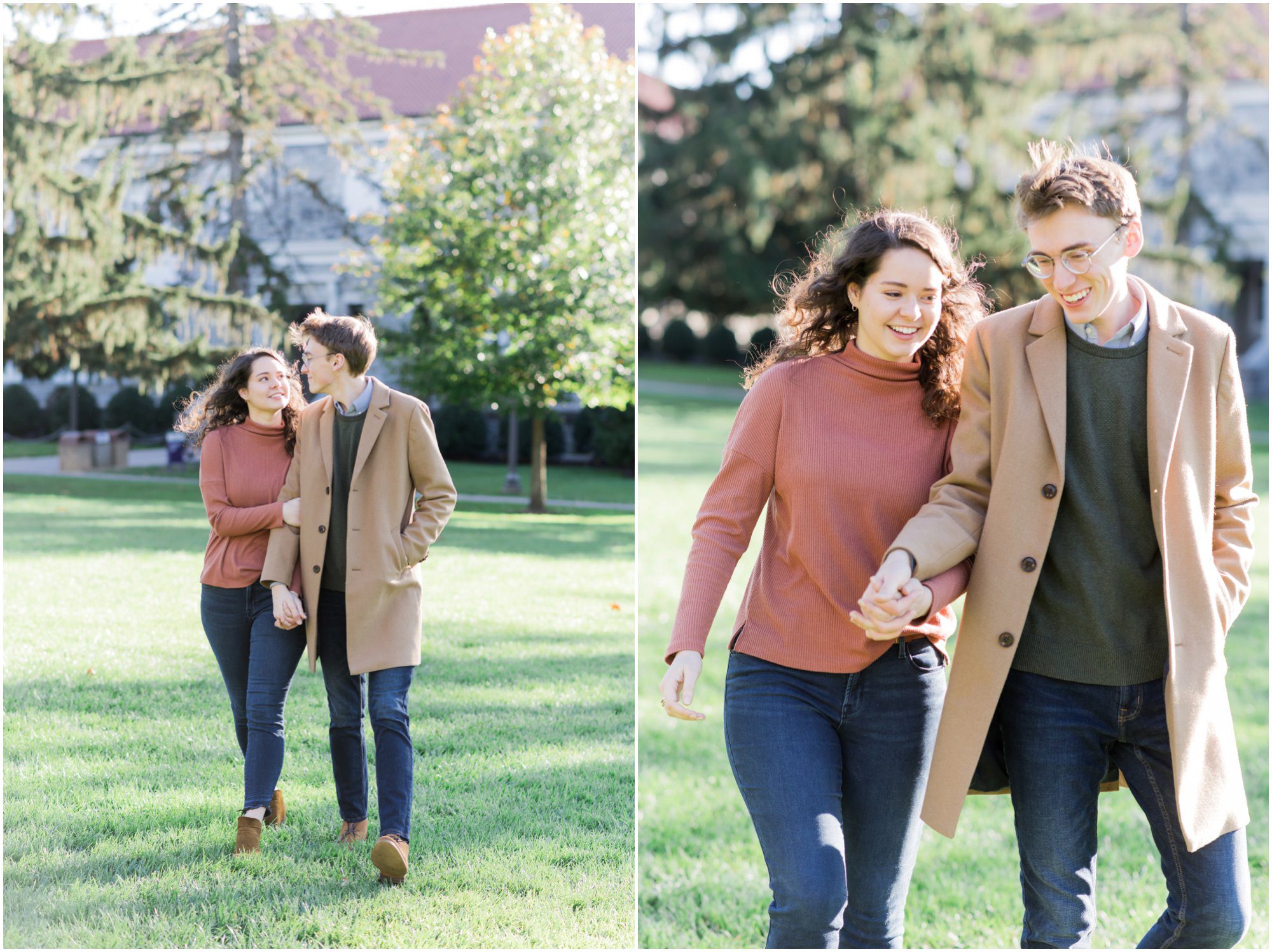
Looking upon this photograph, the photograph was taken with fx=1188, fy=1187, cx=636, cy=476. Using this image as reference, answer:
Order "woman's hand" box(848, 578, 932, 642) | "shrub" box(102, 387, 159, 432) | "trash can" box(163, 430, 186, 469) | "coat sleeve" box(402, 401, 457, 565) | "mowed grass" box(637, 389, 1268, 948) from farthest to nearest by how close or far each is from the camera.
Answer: "shrub" box(102, 387, 159, 432) → "mowed grass" box(637, 389, 1268, 948) → "trash can" box(163, 430, 186, 469) → "coat sleeve" box(402, 401, 457, 565) → "woman's hand" box(848, 578, 932, 642)

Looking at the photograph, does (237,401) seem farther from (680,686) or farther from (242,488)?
(680,686)

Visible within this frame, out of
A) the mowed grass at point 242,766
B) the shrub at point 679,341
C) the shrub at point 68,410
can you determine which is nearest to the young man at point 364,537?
the mowed grass at point 242,766

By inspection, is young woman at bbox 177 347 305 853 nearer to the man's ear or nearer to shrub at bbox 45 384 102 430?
shrub at bbox 45 384 102 430

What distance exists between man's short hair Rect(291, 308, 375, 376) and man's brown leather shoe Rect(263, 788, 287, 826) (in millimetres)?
1210

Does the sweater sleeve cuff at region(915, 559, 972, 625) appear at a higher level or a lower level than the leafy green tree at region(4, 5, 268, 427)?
lower

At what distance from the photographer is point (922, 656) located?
257 cm

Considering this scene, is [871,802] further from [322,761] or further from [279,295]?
[279,295]

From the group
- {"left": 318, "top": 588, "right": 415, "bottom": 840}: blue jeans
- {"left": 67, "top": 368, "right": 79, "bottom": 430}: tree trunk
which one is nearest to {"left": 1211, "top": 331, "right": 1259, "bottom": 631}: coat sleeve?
{"left": 318, "top": 588, "right": 415, "bottom": 840}: blue jeans

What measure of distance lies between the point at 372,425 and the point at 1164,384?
195cm

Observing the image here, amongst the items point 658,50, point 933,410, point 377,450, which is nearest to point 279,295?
point 377,450

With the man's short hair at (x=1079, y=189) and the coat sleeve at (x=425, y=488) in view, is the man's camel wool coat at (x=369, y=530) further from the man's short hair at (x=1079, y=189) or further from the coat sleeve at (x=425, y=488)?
the man's short hair at (x=1079, y=189)

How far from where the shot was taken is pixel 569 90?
13.3ft

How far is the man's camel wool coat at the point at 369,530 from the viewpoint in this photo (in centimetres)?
321

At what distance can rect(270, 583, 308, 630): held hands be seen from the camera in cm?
318
